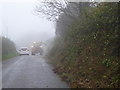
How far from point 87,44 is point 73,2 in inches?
358

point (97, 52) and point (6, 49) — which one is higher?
point (97, 52)

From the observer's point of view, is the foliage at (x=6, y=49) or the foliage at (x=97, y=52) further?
the foliage at (x=6, y=49)

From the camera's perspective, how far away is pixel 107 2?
648 inches

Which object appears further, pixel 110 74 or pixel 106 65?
pixel 106 65

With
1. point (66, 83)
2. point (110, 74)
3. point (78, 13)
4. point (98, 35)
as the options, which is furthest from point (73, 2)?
point (110, 74)

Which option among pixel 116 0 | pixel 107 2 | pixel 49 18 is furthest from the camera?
pixel 49 18

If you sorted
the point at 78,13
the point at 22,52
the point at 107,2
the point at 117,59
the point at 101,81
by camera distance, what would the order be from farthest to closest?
the point at 22,52 → the point at 78,13 → the point at 107,2 → the point at 117,59 → the point at 101,81

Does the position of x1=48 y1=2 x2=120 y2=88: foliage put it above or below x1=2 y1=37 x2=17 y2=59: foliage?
above

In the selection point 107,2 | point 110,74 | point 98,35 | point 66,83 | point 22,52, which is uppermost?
point 107,2

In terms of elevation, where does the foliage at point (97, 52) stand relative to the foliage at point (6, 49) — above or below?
above

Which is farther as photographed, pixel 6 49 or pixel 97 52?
pixel 6 49

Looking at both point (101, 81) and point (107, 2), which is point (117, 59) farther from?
point (107, 2)

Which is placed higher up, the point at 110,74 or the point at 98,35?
the point at 98,35

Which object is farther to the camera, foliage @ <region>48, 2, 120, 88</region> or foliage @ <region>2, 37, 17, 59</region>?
foliage @ <region>2, 37, 17, 59</region>
